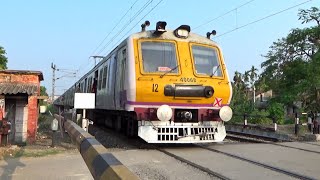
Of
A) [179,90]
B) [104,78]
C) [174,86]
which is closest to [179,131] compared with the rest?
[179,90]

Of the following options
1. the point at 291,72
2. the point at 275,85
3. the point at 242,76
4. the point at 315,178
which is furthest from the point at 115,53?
the point at 242,76

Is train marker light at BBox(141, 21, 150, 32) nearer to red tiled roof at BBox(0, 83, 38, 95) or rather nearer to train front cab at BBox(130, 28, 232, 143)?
train front cab at BBox(130, 28, 232, 143)

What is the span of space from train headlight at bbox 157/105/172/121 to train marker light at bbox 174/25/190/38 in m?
2.18

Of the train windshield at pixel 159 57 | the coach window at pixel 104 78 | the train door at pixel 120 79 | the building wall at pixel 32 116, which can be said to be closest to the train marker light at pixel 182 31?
the train windshield at pixel 159 57

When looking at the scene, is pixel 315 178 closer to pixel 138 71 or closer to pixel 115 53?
pixel 138 71

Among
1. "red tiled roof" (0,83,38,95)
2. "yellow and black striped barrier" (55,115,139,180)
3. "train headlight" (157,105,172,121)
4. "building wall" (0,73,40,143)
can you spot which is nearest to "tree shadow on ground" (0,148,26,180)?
"train headlight" (157,105,172,121)

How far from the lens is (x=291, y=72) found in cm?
3112

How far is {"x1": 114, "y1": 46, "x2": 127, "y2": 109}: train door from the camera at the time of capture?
11.1 metres

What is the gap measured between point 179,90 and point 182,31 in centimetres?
179

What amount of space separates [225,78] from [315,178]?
4.94 meters

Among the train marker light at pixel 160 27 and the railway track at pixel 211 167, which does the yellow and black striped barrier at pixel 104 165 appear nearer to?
the railway track at pixel 211 167

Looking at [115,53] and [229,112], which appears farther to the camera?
[115,53]

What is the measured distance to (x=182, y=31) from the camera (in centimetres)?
1127

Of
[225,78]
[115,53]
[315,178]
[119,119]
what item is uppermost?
[115,53]
